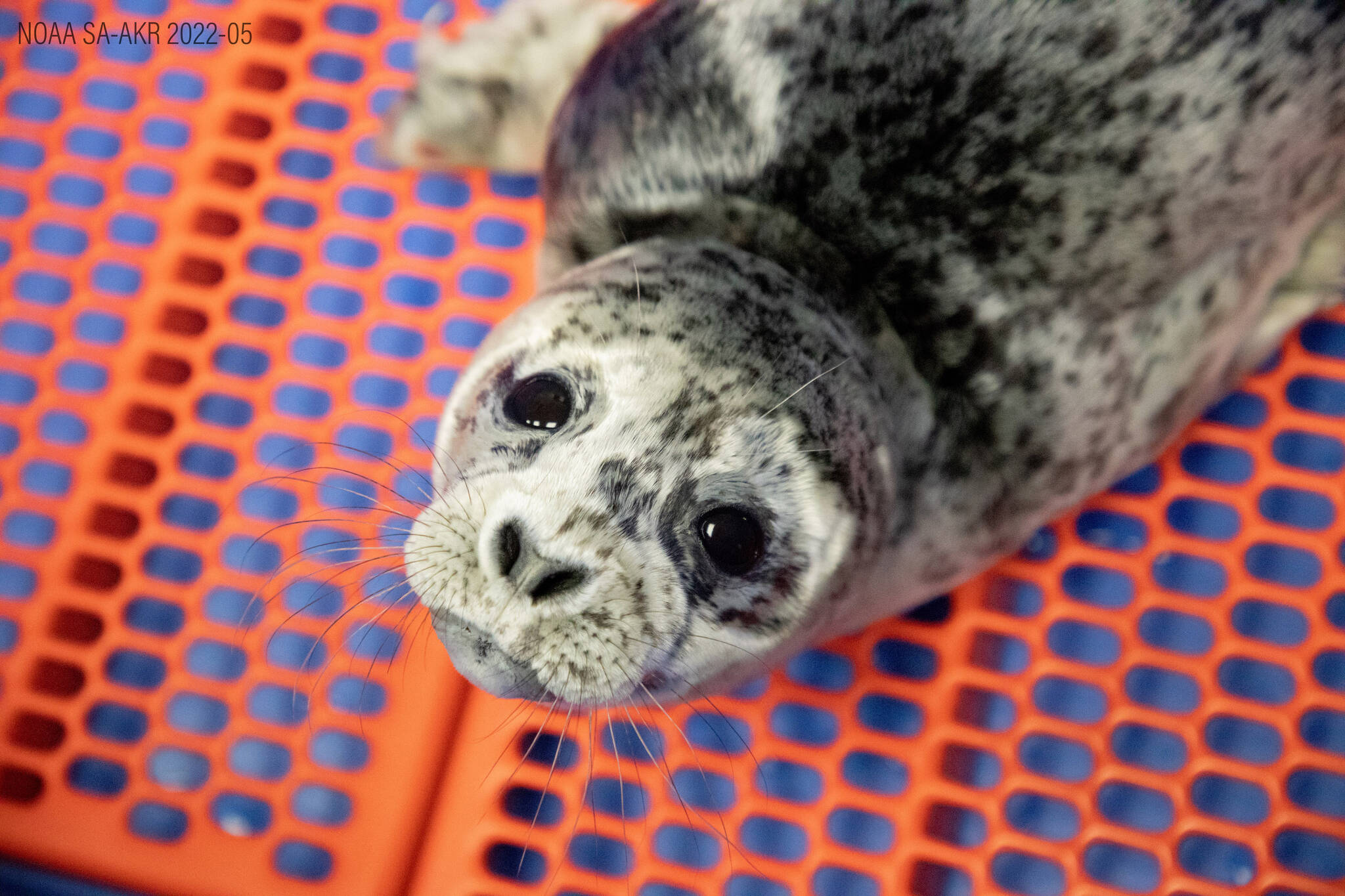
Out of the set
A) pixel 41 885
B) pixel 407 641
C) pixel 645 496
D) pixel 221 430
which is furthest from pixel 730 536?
pixel 41 885

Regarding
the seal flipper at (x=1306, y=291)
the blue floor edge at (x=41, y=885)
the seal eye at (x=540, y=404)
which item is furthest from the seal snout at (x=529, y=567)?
the seal flipper at (x=1306, y=291)

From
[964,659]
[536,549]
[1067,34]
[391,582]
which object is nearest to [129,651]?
[391,582]

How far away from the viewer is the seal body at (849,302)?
92 cm

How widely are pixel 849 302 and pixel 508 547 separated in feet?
1.79

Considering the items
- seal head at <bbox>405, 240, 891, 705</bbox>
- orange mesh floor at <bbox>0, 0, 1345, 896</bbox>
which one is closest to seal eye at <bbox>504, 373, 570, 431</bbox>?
seal head at <bbox>405, 240, 891, 705</bbox>

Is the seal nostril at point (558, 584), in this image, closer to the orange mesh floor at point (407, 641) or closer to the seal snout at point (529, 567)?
the seal snout at point (529, 567)

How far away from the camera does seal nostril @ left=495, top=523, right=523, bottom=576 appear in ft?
2.83

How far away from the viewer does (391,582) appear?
1489mm

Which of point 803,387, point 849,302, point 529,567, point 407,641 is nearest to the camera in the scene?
point 529,567

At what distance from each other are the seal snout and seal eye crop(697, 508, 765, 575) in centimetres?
14

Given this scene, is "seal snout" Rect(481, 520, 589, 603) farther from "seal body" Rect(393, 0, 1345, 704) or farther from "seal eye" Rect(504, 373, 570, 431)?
"seal eye" Rect(504, 373, 570, 431)

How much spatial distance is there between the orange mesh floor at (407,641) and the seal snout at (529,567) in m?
0.53

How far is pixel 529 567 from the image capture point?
0.85m

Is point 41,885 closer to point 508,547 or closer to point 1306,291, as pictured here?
point 508,547
